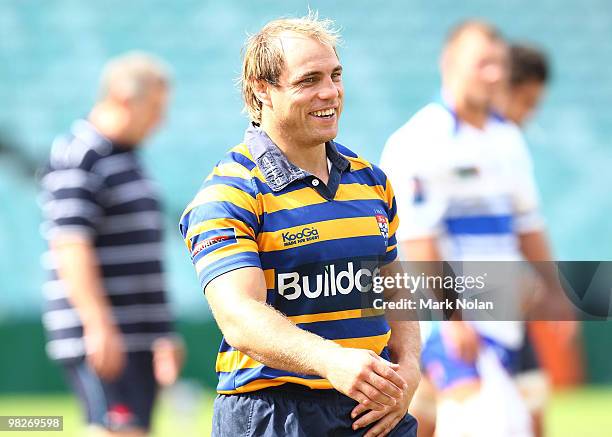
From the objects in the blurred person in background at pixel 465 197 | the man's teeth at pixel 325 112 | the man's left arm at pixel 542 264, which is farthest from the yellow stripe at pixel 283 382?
the man's left arm at pixel 542 264

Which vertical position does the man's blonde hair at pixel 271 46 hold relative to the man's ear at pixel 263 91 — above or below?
above

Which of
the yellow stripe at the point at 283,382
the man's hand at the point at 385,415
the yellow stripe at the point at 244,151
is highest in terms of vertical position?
the yellow stripe at the point at 244,151

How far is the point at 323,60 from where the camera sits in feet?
11.2

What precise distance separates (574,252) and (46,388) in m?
6.35

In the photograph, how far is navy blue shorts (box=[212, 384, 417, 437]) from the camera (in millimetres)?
3340

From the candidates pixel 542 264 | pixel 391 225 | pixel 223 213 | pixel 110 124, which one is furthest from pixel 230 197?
pixel 542 264

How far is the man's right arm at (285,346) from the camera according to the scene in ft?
9.68

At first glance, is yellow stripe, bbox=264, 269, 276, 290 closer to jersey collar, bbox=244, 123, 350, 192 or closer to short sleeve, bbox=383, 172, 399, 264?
jersey collar, bbox=244, 123, 350, 192

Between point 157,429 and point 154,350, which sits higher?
point 154,350

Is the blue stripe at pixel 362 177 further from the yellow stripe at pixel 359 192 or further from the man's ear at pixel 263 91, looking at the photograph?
the man's ear at pixel 263 91

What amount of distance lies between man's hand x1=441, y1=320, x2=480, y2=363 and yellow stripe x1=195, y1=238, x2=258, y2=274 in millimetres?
2734

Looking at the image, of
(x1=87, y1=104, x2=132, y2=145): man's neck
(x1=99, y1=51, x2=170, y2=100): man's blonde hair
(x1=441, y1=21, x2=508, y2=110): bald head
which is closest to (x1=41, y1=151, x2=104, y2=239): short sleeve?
(x1=87, y1=104, x2=132, y2=145): man's neck

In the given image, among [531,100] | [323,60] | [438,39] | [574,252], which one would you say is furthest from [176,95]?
[323,60]

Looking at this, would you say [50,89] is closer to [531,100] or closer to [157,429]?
[157,429]
